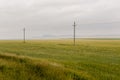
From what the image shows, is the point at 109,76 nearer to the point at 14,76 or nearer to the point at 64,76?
the point at 64,76

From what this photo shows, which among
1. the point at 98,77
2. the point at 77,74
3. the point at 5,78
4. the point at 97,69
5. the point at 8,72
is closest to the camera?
the point at 5,78

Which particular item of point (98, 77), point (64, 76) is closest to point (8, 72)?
point (64, 76)

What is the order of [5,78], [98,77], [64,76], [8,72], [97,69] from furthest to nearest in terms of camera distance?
[97,69] → [98,77] → [64,76] → [8,72] → [5,78]

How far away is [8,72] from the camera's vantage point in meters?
11.9

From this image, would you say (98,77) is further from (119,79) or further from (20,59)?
(20,59)

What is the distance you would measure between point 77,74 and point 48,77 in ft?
7.33

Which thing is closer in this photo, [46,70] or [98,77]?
[46,70]

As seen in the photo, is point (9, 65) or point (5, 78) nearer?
point (5, 78)

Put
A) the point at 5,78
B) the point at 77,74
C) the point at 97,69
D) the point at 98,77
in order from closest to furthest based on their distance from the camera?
the point at 5,78 < the point at 77,74 < the point at 98,77 < the point at 97,69

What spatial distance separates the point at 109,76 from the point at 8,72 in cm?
682

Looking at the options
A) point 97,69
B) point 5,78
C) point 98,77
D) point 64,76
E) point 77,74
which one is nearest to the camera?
point 5,78

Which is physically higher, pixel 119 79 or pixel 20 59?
pixel 20 59

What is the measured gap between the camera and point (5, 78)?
1095 cm

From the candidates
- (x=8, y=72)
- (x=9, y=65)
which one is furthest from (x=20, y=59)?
(x=8, y=72)
